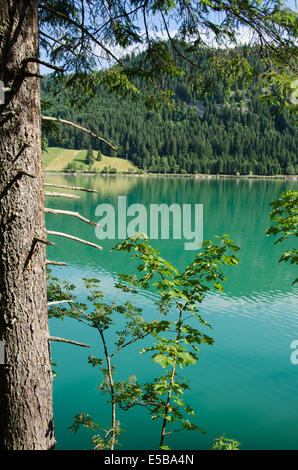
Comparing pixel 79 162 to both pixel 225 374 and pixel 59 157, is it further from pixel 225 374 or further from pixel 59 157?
pixel 225 374

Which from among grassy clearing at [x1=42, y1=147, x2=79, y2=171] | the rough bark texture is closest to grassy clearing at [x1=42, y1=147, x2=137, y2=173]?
grassy clearing at [x1=42, y1=147, x2=79, y2=171]

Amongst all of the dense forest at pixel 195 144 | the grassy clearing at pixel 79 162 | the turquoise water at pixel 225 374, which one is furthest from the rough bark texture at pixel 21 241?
the dense forest at pixel 195 144

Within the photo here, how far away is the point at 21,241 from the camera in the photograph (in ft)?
9.80

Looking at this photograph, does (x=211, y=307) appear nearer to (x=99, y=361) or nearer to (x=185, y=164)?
(x=99, y=361)

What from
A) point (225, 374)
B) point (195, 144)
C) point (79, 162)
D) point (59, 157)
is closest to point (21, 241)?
point (225, 374)

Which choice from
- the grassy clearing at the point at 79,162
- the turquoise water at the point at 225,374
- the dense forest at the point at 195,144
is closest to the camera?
the turquoise water at the point at 225,374

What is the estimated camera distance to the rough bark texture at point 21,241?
2904 mm

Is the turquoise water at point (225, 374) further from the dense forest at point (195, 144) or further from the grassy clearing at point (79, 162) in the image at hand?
the dense forest at point (195, 144)

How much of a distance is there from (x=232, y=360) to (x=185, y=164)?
148730 mm

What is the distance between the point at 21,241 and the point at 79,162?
147 meters

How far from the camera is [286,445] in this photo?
7012mm

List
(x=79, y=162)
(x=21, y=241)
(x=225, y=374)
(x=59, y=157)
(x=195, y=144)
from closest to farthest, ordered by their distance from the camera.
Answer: (x=21, y=241)
(x=225, y=374)
(x=79, y=162)
(x=59, y=157)
(x=195, y=144)

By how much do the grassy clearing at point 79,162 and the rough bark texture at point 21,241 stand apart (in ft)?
448
